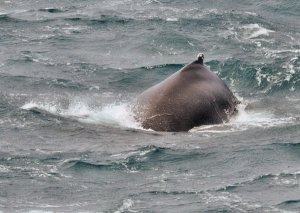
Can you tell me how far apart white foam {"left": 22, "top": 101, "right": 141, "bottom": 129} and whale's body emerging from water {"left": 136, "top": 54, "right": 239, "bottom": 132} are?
57cm

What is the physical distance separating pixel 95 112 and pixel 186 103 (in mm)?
4261

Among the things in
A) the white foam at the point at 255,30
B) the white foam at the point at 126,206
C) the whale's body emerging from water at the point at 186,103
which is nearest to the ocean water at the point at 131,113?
the white foam at the point at 126,206

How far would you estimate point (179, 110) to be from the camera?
36.7 meters

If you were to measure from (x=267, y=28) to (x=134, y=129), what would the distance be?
20.5 m

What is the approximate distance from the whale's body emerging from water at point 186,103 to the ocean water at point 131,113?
1.46 ft

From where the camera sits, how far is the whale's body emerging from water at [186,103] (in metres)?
36.5

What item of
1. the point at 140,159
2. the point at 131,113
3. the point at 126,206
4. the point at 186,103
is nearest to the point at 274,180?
the point at 140,159

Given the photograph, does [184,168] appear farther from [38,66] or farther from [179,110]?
[38,66]

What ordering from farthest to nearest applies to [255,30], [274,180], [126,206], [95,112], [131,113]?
[255,30] < [95,112] < [131,113] < [274,180] < [126,206]

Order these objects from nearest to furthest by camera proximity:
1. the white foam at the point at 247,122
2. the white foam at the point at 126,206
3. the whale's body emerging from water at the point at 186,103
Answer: the white foam at the point at 126,206
the whale's body emerging from water at the point at 186,103
the white foam at the point at 247,122

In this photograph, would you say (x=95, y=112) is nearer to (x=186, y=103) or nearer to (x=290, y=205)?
(x=186, y=103)

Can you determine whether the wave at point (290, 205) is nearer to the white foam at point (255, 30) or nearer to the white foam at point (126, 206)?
the white foam at point (126, 206)

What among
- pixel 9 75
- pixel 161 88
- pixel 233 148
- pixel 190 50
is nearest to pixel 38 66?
pixel 9 75

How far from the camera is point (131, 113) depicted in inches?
1487
